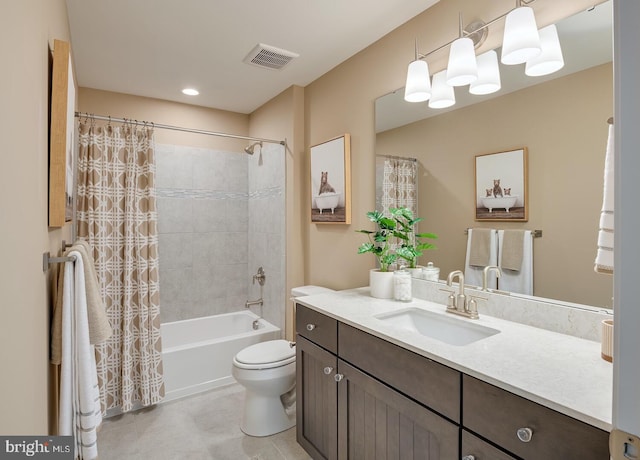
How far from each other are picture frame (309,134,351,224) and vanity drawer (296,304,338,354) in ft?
2.71

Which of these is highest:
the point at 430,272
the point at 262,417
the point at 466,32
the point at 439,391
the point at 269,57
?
the point at 269,57

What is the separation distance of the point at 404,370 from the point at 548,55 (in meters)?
1.40

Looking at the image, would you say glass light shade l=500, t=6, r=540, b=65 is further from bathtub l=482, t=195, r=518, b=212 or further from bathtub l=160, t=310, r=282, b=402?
bathtub l=160, t=310, r=282, b=402

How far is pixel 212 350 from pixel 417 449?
6.78ft

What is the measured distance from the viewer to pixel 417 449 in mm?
1250

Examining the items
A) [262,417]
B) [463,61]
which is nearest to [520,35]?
[463,61]

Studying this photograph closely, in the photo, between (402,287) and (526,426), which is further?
(402,287)

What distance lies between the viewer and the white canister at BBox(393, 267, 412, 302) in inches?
75.3

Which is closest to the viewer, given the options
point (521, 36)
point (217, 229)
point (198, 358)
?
point (521, 36)

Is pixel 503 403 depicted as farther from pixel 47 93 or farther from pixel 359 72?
pixel 359 72

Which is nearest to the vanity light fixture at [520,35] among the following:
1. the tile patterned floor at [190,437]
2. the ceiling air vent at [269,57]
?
the ceiling air vent at [269,57]

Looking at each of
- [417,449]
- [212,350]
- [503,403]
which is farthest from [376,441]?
Answer: [212,350]

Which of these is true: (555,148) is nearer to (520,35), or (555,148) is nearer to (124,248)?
(520,35)

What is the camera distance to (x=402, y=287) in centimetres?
192
